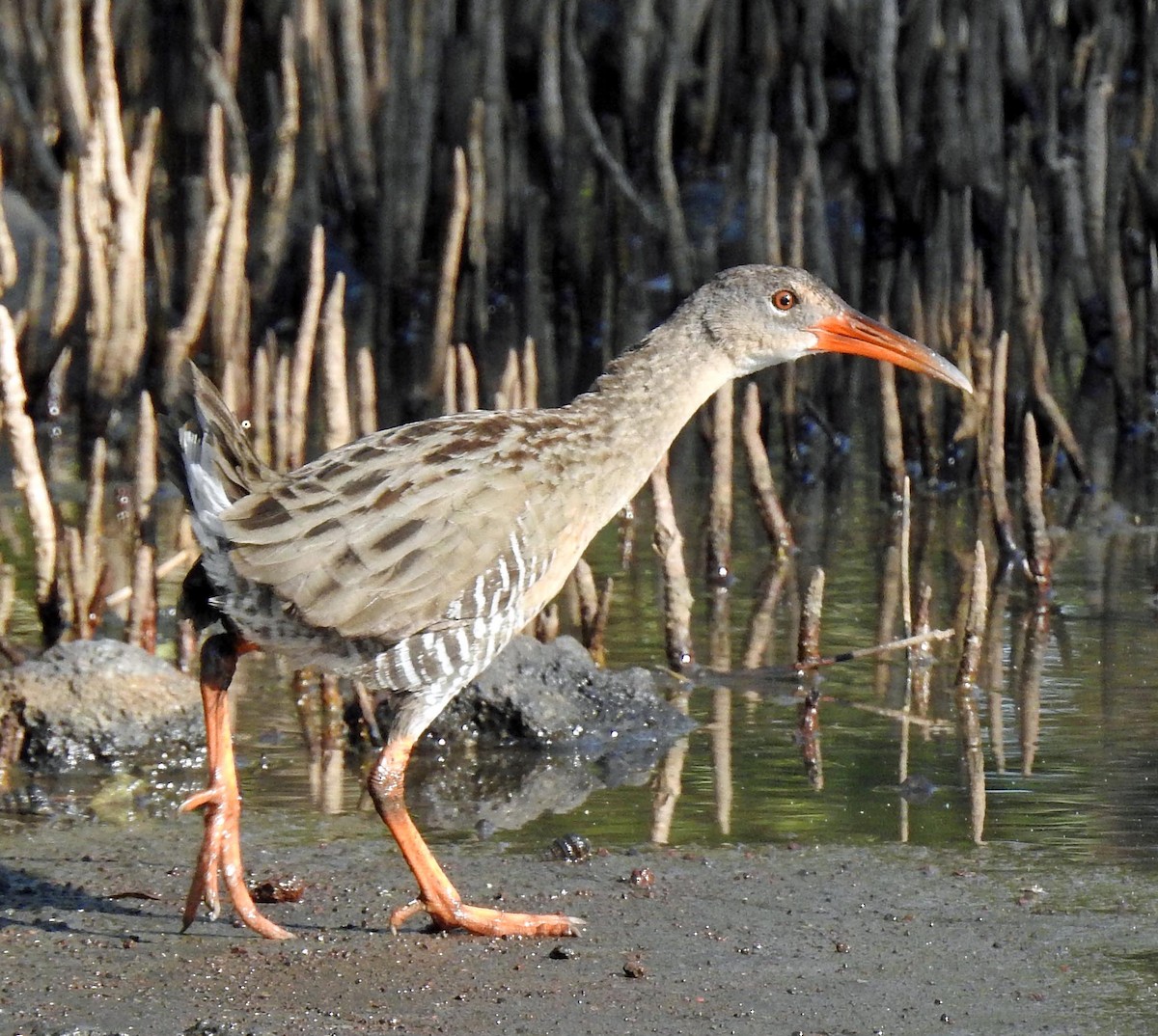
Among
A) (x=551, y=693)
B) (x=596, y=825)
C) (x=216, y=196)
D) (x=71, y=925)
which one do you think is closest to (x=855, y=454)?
(x=216, y=196)

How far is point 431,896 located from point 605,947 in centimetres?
39

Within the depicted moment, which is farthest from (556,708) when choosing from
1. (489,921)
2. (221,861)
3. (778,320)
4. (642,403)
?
(221,861)

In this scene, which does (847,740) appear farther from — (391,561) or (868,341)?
(391,561)

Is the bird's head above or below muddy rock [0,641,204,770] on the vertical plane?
above

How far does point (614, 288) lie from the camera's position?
1228cm

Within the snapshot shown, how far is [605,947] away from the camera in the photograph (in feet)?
15.3

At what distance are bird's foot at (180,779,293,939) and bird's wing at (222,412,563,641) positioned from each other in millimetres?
442

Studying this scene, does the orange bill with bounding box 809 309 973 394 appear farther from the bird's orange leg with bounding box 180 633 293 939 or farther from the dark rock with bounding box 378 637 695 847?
the bird's orange leg with bounding box 180 633 293 939

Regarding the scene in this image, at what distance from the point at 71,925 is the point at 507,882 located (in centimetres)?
101

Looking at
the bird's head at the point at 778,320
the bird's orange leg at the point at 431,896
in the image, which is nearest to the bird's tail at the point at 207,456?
the bird's orange leg at the point at 431,896

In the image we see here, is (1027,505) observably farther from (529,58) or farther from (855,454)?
(529,58)

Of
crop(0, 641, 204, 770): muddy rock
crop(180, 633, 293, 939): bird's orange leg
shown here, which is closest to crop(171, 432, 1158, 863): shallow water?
crop(0, 641, 204, 770): muddy rock

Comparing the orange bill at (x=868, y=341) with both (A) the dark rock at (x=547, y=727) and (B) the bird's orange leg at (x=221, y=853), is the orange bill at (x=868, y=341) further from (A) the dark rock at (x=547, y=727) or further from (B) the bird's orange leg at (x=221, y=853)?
(B) the bird's orange leg at (x=221, y=853)

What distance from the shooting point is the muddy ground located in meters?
4.23
